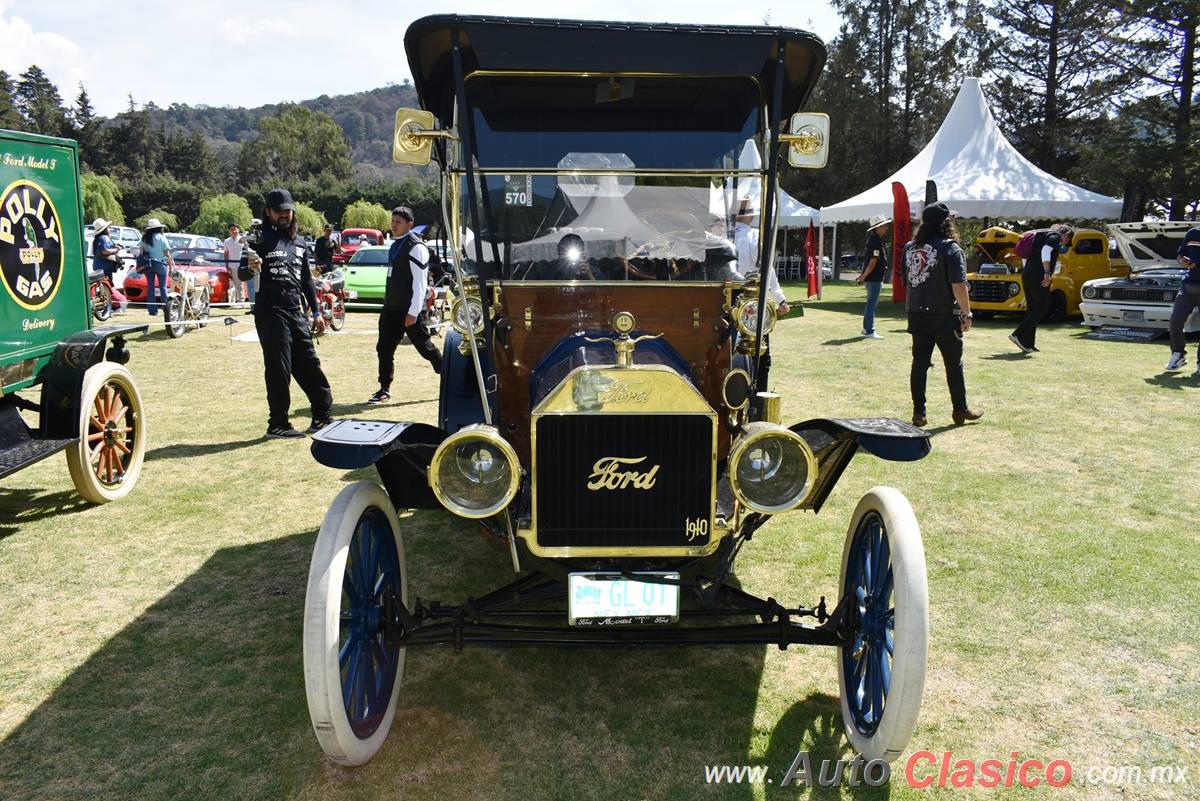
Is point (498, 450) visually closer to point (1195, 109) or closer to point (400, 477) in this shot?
point (400, 477)

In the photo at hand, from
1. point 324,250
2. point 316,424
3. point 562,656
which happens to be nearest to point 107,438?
point 316,424

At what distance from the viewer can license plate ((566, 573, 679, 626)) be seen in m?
2.79

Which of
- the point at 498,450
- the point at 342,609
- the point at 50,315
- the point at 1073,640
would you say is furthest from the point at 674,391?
the point at 50,315

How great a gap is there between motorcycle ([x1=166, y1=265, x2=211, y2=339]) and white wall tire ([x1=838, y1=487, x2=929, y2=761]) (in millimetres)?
12946

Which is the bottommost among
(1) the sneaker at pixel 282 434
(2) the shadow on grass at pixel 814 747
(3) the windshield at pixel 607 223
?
(2) the shadow on grass at pixel 814 747

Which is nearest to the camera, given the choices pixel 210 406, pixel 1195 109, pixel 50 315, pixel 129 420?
pixel 50 315

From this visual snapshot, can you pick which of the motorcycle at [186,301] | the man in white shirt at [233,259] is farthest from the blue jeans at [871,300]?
the man in white shirt at [233,259]

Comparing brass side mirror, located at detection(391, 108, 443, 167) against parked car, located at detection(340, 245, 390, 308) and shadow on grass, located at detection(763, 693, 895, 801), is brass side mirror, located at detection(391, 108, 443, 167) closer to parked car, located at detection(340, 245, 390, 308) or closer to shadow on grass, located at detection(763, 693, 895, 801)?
shadow on grass, located at detection(763, 693, 895, 801)

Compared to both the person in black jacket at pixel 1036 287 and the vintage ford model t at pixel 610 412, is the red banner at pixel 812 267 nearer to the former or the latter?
the person in black jacket at pixel 1036 287

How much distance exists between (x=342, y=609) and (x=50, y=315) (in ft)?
12.6

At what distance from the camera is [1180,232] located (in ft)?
47.8

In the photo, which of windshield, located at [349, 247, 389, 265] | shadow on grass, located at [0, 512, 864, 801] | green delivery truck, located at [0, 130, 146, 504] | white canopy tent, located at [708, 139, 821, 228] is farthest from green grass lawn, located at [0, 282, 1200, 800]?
windshield, located at [349, 247, 389, 265]

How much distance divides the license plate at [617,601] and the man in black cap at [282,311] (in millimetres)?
4587

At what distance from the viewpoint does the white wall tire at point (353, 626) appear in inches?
99.1
